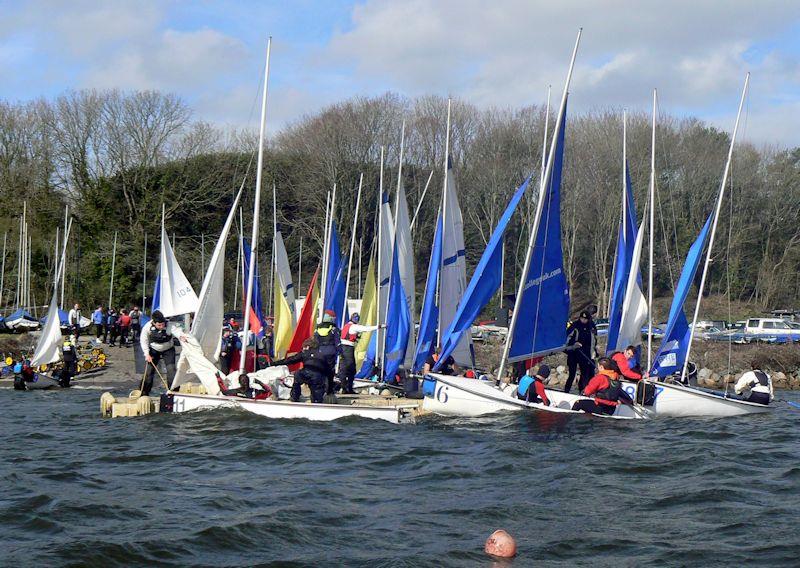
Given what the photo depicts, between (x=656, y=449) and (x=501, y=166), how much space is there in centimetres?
3591

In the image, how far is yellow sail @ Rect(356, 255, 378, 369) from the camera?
24.4 meters

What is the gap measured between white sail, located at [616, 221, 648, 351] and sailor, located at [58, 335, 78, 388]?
14.7 metres

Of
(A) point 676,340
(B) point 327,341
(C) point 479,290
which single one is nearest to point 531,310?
(C) point 479,290

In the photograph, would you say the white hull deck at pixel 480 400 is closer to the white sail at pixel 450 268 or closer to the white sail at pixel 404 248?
the white sail at pixel 450 268

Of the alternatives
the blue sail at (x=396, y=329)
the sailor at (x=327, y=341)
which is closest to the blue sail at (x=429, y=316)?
the blue sail at (x=396, y=329)

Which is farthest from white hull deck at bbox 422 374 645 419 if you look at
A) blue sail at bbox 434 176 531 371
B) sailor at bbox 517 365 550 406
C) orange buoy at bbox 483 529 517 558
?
orange buoy at bbox 483 529 517 558

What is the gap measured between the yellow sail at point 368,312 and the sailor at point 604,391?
7.74m

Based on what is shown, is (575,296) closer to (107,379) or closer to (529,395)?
(107,379)

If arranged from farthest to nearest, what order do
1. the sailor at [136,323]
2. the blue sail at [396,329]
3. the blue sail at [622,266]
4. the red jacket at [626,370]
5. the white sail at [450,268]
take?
1. the sailor at [136,323]
2. the blue sail at [622,266]
3. the blue sail at [396,329]
4. the white sail at [450,268]
5. the red jacket at [626,370]

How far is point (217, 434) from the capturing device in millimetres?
16094

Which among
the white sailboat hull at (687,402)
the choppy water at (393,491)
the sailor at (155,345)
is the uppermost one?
the sailor at (155,345)

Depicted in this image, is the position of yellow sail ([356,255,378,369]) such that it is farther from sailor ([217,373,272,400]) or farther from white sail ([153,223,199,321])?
white sail ([153,223,199,321])

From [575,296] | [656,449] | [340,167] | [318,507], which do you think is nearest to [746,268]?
[575,296]

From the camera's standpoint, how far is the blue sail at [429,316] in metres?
20.9
